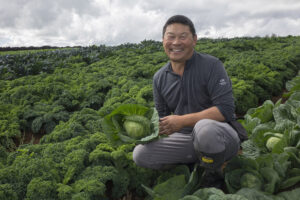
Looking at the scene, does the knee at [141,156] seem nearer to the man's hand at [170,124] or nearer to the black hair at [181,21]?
the man's hand at [170,124]

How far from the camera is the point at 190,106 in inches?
120

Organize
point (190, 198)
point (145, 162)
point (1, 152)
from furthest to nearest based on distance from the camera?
point (1, 152), point (145, 162), point (190, 198)

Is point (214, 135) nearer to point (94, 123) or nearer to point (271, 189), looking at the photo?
point (271, 189)

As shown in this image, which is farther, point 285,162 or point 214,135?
point 285,162

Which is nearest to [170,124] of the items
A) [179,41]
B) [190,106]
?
[190,106]

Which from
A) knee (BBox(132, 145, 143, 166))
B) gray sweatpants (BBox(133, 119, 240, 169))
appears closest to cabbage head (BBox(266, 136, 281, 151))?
gray sweatpants (BBox(133, 119, 240, 169))

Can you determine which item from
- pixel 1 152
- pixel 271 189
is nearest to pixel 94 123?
pixel 1 152

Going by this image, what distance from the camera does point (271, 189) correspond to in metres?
2.63

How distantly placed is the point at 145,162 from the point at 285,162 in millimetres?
1498

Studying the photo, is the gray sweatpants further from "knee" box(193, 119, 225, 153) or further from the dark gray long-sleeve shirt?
the dark gray long-sleeve shirt

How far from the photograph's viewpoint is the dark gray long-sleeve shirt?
285 cm

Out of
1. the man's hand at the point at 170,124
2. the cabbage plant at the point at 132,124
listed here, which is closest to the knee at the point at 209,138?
the man's hand at the point at 170,124

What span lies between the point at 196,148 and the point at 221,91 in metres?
0.65

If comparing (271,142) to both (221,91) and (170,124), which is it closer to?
(221,91)
